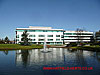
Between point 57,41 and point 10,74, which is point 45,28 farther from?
point 10,74

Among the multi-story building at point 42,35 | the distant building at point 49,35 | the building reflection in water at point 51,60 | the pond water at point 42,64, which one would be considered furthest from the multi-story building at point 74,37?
the pond water at point 42,64

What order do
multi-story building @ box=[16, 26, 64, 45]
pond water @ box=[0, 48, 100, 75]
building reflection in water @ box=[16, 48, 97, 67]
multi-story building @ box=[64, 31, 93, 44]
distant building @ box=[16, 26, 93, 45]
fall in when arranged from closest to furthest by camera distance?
pond water @ box=[0, 48, 100, 75] < building reflection in water @ box=[16, 48, 97, 67] < multi-story building @ box=[16, 26, 64, 45] < distant building @ box=[16, 26, 93, 45] < multi-story building @ box=[64, 31, 93, 44]

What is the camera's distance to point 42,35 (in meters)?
81.6

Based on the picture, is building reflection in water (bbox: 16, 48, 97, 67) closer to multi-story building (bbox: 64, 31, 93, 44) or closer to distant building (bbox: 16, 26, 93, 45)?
distant building (bbox: 16, 26, 93, 45)

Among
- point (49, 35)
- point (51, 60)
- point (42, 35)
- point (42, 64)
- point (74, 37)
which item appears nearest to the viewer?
point (42, 64)

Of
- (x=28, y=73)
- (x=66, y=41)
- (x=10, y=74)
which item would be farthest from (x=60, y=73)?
(x=66, y=41)

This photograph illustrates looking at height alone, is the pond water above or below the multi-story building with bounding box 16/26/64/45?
below

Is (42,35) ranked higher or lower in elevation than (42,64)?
higher

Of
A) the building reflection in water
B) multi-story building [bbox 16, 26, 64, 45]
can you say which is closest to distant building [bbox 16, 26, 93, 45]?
multi-story building [bbox 16, 26, 64, 45]

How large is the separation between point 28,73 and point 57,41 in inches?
2939

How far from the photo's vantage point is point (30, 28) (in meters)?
81.7

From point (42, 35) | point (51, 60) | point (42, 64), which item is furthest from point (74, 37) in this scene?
point (42, 64)

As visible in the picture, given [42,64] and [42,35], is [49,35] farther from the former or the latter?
[42,64]

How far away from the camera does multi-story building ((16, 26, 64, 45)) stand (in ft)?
263
